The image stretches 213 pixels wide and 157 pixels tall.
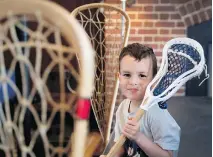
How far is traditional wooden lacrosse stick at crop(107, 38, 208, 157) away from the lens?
1223mm

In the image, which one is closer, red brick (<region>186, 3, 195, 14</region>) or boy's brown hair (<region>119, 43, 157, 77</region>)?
boy's brown hair (<region>119, 43, 157, 77</region>)

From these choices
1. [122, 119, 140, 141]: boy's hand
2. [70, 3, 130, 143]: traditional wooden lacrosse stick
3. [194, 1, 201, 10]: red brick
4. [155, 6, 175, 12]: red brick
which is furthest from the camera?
[155, 6, 175, 12]: red brick

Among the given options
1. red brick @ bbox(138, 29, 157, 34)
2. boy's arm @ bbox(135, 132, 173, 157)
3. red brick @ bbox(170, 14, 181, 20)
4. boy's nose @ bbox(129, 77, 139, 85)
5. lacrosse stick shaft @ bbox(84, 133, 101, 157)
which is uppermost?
red brick @ bbox(170, 14, 181, 20)

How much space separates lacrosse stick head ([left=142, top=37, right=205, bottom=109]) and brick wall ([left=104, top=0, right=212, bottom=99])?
1520mm

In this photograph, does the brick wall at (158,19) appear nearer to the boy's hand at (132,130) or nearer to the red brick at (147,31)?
the red brick at (147,31)

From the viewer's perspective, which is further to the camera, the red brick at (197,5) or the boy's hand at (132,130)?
the red brick at (197,5)

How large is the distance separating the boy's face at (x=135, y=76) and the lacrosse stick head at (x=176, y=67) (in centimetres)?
4

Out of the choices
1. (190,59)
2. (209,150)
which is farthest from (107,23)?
(190,59)

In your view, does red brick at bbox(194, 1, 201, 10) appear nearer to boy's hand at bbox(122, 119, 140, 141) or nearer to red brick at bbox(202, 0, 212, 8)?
red brick at bbox(202, 0, 212, 8)

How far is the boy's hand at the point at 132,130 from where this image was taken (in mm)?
1125

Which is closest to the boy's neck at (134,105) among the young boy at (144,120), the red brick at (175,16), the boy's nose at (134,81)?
the young boy at (144,120)

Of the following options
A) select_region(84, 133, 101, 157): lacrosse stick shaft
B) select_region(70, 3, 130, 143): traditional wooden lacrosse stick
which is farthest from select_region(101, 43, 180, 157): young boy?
select_region(84, 133, 101, 157): lacrosse stick shaft

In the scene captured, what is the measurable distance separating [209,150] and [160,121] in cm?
76

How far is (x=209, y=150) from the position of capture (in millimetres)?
1832
